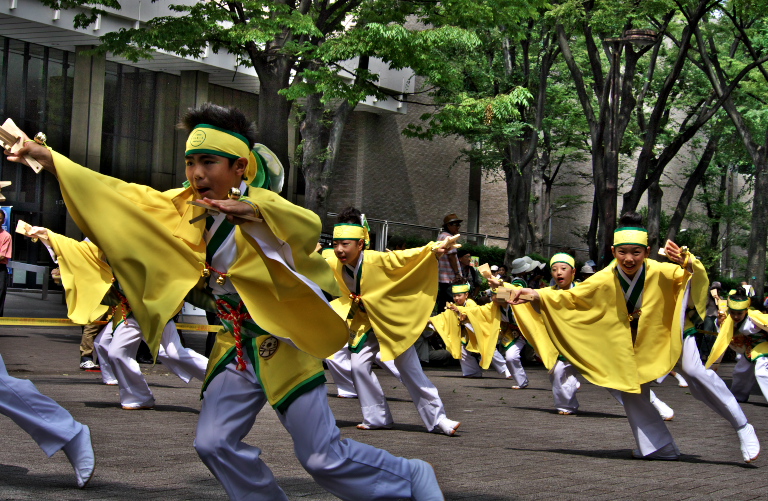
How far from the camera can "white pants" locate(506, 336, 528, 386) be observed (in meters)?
12.9

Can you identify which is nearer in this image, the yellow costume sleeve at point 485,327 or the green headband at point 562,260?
the green headband at point 562,260

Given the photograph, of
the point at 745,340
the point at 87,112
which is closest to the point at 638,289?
the point at 745,340

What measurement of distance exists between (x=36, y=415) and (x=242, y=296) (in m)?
1.67

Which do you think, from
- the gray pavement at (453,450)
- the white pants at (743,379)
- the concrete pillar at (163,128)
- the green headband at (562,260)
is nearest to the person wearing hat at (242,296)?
the gray pavement at (453,450)

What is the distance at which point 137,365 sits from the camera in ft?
27.1

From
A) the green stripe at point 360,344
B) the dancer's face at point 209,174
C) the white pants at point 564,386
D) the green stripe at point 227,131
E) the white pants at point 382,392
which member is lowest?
the white pants at point 564,386

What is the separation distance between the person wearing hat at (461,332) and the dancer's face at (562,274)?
4299mm

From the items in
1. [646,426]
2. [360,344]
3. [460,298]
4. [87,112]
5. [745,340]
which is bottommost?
[460,298]

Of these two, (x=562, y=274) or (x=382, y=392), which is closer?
(x=382, y=392)

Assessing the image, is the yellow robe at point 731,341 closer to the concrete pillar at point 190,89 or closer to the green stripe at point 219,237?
the green stripe at point 219,237

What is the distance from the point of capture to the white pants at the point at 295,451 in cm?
367

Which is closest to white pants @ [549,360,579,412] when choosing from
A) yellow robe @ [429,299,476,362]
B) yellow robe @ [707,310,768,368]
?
yellow robe @ [707,310,768,368]

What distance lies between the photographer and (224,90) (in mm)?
24578

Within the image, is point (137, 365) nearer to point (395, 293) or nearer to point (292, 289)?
point (395, 293)
